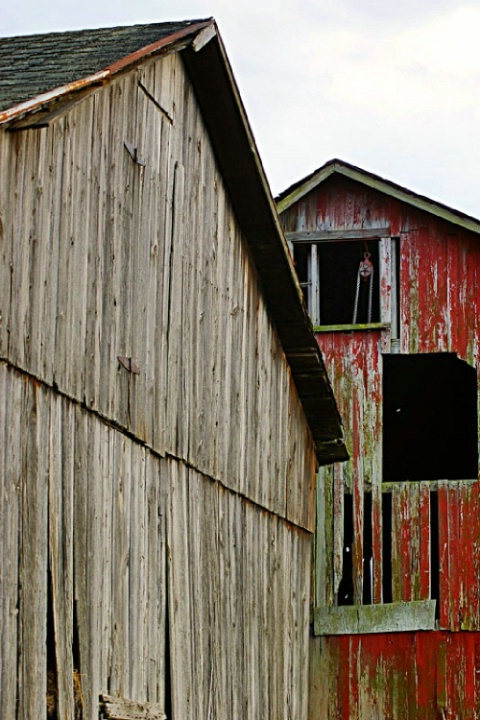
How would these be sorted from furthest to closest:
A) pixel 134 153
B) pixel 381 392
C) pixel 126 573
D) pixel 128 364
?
pixel 381 392, pixel 134 153, pixel 128 364, pixel 126 573

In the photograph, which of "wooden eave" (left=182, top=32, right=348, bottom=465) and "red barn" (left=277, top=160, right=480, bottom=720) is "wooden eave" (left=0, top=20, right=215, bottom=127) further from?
"red barn" (left=277, top=160, right=480, bottom=720)

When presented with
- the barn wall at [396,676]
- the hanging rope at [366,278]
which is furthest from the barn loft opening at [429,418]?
the barn wall at [396,676]

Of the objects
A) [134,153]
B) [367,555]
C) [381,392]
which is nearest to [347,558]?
[367,555]

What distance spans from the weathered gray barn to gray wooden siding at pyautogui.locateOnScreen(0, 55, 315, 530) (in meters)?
0.03

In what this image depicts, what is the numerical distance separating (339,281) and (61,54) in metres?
11.2

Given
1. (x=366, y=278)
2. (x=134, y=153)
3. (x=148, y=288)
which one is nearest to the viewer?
(x=134, y=153)

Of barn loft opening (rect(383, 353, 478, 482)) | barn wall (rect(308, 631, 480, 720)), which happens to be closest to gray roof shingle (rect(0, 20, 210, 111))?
barn loft opening (rect(383, 353, 478, 482))

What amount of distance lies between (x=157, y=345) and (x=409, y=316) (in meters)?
9.05

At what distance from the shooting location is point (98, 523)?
11.8m

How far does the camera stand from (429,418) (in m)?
25.2

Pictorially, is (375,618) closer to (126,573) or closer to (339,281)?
(339,281)

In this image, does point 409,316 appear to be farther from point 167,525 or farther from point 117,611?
point 117,611

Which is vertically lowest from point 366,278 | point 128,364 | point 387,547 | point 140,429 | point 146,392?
point 387,547

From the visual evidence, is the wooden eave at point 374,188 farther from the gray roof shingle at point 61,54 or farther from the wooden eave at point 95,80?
the gray roof shingle at point 61,54
